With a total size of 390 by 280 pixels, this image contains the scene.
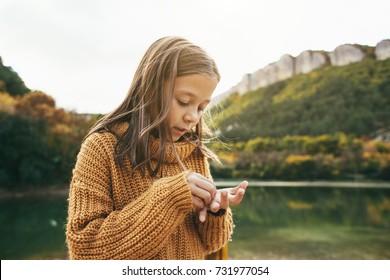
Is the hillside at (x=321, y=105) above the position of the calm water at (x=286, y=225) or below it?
above

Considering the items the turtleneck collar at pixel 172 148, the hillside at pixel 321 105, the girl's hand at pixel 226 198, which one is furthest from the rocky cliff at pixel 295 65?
the girl's hand at pixel 226 198

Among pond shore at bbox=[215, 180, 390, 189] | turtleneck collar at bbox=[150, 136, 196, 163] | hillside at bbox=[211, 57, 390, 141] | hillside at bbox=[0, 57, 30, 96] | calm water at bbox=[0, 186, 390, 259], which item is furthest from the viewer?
hillside at bbox=[211, 57, 390, 141]

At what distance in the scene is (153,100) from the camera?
0.64 meters

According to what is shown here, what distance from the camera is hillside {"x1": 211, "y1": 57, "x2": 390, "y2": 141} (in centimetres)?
635

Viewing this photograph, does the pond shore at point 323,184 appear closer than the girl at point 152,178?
No

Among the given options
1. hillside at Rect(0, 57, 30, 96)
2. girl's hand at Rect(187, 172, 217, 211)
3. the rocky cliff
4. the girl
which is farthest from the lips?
the rocky cliff

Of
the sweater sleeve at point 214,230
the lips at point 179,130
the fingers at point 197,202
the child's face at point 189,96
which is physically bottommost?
the sweater sleeve at point 214,230

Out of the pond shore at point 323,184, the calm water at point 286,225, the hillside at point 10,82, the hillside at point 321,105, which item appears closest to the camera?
the hillside at point 10,82

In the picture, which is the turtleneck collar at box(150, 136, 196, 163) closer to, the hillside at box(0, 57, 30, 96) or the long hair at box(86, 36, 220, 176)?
the long hair at box(86, 36, 220, 176)

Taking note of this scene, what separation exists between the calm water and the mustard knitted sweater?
2816mm

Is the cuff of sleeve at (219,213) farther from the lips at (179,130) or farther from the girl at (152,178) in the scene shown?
the lips at (179,130)

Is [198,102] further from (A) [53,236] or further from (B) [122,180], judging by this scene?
(A) [53,236]

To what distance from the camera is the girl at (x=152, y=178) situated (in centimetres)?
55

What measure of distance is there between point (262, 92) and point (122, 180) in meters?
5.85
